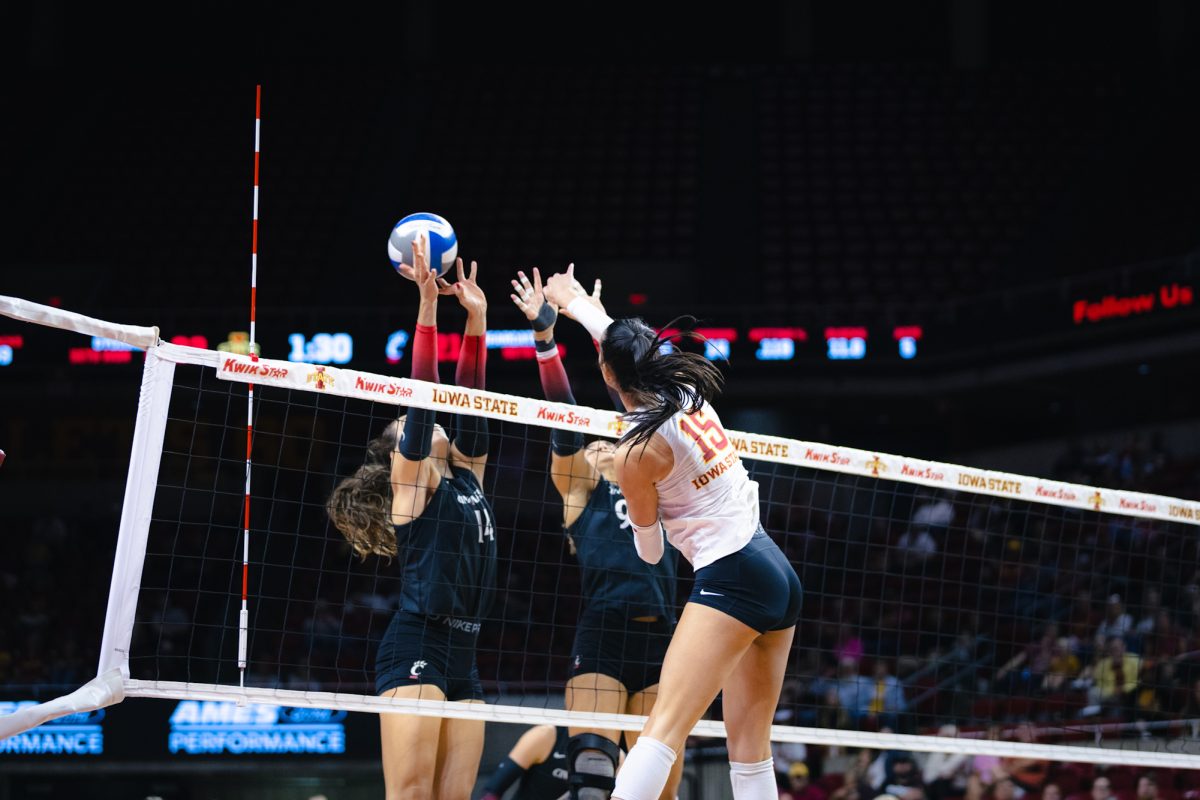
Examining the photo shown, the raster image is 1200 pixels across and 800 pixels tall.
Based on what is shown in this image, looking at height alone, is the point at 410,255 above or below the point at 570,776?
above

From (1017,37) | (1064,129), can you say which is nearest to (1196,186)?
(1064,129)

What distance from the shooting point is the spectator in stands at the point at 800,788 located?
35.4 ft

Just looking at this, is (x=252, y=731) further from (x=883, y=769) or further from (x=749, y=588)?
(x=749, y=588)

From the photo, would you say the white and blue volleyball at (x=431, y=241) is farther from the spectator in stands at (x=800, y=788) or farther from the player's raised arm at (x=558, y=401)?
the spectator in stands at (x=800, y=788)

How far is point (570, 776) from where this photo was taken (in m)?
6.12

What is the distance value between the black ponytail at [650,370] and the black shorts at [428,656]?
1542 millimetres

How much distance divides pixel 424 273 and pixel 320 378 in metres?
0.61

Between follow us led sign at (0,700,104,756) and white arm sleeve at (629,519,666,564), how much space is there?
938cm

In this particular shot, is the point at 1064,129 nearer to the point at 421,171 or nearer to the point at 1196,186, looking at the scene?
the point at 1196,186

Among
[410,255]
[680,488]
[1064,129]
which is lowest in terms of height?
[680,488]

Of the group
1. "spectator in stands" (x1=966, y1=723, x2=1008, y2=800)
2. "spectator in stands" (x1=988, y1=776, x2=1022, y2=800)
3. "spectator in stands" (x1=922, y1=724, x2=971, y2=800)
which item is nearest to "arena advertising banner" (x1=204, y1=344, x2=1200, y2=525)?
"spectator in stands" (x1=988, y1=776, x2=1022, y2=800)

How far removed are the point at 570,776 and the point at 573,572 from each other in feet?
39.9

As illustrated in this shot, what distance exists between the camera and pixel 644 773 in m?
4.24

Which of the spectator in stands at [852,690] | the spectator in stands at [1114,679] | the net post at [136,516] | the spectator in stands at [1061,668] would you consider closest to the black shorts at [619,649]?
the net post at [136,516]
